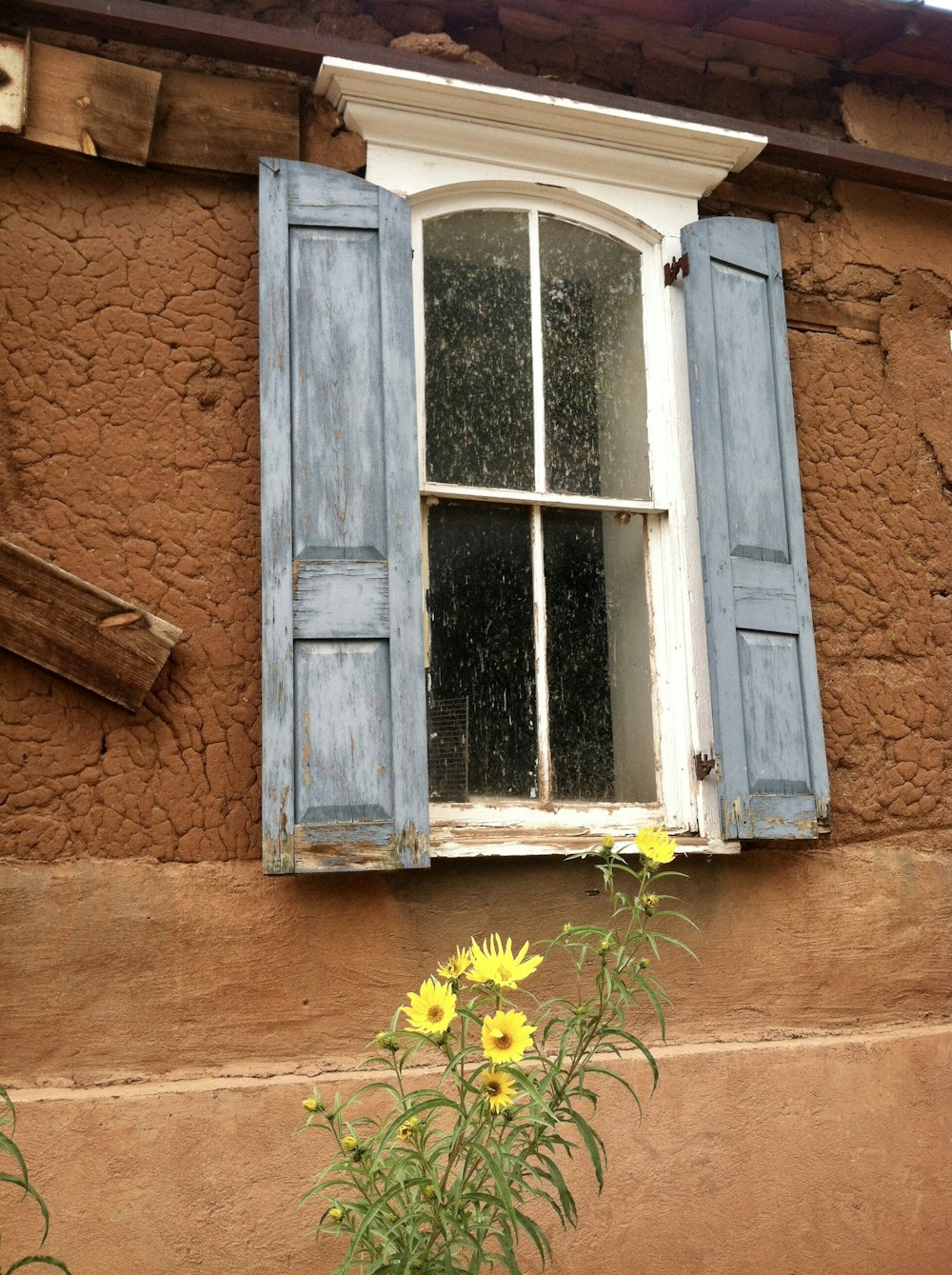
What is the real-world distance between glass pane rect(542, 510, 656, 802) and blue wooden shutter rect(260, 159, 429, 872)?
1.68ft

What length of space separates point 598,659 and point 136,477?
4.54 feet

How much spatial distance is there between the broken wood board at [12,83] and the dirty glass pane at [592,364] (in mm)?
1516

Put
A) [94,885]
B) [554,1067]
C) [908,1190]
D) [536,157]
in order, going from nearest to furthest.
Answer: [554,1067] < [94,885] < [908,1190] < [536,157]

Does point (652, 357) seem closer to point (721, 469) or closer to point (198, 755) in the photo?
point (721, 469)

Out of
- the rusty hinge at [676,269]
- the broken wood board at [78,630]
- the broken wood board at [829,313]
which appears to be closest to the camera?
the broken wood board at [78,630]

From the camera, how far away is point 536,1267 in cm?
304

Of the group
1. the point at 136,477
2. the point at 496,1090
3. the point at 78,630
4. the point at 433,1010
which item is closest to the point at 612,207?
the point at 136,477

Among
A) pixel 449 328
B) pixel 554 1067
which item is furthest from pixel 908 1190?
pixel 449 328

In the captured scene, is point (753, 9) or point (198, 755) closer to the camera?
point (198, 755)

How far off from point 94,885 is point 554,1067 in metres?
1.40

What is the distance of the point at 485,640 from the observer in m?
3.53

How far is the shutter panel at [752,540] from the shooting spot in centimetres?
352

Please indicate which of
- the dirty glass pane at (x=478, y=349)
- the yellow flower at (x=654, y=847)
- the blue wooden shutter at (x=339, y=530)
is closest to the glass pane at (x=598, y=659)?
the dirty glass pane at (x=478, y=349)

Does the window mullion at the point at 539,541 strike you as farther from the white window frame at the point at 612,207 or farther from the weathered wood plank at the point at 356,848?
the weathered wood plank at the point at 356,848
